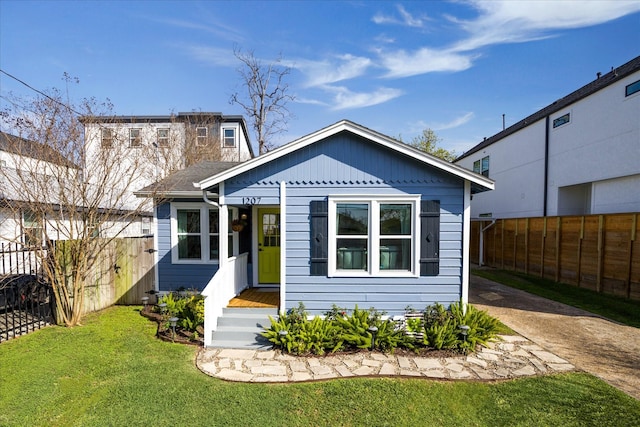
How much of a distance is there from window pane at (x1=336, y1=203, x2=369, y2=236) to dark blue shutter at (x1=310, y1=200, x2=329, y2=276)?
0.93 ft

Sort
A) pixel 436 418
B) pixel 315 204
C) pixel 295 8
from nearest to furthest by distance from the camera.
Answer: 1. pixel 436 418
2. pixel 315 204
3. pixel 295 8

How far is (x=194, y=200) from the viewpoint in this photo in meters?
7.72

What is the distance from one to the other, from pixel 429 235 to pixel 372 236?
3.61ft

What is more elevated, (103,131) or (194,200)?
(103,131)

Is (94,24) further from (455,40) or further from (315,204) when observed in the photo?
(455,40)

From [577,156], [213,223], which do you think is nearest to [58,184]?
[213,223]

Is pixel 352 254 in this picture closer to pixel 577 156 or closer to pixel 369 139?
pixel 369 139

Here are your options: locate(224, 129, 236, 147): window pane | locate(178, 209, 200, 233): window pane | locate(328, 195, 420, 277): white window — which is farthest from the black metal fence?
locate(224, 129, 236, 147): window pane

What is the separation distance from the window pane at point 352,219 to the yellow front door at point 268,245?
2.39 m

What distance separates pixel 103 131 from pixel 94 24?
301 centimetres

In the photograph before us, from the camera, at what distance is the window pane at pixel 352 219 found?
584 cm

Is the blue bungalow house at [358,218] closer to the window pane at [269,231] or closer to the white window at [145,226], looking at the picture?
the window pane at [269,231]

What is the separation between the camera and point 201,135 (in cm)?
1916

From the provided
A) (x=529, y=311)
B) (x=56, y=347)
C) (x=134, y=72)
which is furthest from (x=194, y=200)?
(x=529, y=311)
